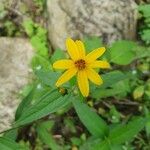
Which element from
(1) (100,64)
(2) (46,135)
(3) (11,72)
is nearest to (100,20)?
(3) (11,72)

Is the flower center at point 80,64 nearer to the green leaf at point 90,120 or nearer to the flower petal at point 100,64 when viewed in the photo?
the flower petal at point 100,64

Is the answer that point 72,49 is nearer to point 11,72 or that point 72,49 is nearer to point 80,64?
point 80,64

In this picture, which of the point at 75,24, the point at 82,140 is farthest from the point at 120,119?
the point at 75,24

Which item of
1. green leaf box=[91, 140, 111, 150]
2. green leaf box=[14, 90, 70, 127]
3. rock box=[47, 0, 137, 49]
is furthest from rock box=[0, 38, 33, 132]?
green leaf box=[14, 90, 70, 127]

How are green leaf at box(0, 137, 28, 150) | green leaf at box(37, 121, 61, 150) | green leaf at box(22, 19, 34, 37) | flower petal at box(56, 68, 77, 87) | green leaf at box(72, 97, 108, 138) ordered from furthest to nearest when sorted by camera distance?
green leaf at box(22, 19, 34, 37) < green leaf at box(37, 121, 61, 150) < green leaf at box(72, 97, 108, 138) < green leaf at box(0, 137, 28, 150) < flower petal at box(56, 68, 77, 87)

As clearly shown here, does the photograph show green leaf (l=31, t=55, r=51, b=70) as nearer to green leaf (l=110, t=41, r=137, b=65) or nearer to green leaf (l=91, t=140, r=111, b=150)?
green leaf (l=110, t=41, r=137, b=65)

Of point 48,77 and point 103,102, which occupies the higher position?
point 48,77
